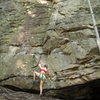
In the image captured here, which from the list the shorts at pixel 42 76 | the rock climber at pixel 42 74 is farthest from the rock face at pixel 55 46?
the shorts at pixel 42 76

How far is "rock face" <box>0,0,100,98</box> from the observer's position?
648 cm

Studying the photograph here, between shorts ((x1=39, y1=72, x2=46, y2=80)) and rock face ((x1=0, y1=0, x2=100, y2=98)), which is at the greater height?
rock face ((x1=0, y1=0, x2=100, y2=98))

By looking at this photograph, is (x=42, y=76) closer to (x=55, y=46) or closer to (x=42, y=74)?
(x=42, y=74)

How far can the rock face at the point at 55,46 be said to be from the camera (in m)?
6.48

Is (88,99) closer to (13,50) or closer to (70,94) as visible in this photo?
(70,94)

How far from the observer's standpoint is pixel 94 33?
686cm

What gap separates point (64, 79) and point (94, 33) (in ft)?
7.93

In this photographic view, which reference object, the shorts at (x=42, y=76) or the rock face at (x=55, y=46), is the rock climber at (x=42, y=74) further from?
the rock face at (x=55, y=46)

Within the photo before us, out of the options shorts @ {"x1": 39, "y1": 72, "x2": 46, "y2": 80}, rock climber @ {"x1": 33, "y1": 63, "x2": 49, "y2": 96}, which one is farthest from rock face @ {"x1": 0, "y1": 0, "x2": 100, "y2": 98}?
shorts @ {"x1": 39, "y1": 72, "x2": 46, "y2": 80}

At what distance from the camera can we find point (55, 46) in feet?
23.5

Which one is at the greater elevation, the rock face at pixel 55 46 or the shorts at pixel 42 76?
the rock face at pixel 55 46

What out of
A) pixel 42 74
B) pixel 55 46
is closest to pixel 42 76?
pixel 42 74

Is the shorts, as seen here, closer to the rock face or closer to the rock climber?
the rock climber

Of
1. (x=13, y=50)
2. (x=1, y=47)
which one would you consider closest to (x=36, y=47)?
(x=13, y=50)
